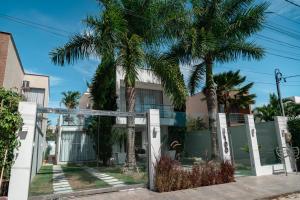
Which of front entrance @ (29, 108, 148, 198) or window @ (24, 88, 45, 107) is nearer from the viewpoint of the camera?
front entrance @ (29, 108, 148, 198)

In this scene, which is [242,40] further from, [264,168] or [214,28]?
[264,168]

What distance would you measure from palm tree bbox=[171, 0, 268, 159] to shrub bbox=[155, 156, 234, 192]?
12.5 ft

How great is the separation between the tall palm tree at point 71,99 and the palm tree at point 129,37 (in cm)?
2859

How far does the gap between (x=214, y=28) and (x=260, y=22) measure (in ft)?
8.35

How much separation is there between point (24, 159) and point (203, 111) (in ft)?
73.1

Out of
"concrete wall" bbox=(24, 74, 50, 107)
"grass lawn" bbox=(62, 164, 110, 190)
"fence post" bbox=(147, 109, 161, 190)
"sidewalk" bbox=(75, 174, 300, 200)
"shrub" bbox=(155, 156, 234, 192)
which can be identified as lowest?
"sidewalk" bbox=(75, 174, 300, 200)

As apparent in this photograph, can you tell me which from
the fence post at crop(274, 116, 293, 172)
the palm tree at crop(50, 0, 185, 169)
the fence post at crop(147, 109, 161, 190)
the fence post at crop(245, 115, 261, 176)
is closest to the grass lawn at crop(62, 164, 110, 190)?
the fence post at crop(147, 109, 161, 190)

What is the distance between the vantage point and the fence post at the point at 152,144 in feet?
28.8

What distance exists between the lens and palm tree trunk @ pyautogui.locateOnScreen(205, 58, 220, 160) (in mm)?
13468

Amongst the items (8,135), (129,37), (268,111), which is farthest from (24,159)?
(268,111)

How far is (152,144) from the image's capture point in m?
8.95

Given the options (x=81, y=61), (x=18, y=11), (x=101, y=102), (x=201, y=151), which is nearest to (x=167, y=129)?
(x=201, y=151)

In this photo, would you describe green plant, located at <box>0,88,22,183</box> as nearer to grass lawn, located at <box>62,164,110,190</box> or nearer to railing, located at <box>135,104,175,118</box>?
grass lawn, located at <box>62,164,110,190</box>

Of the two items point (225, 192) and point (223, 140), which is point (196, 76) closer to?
point (223, 140)
